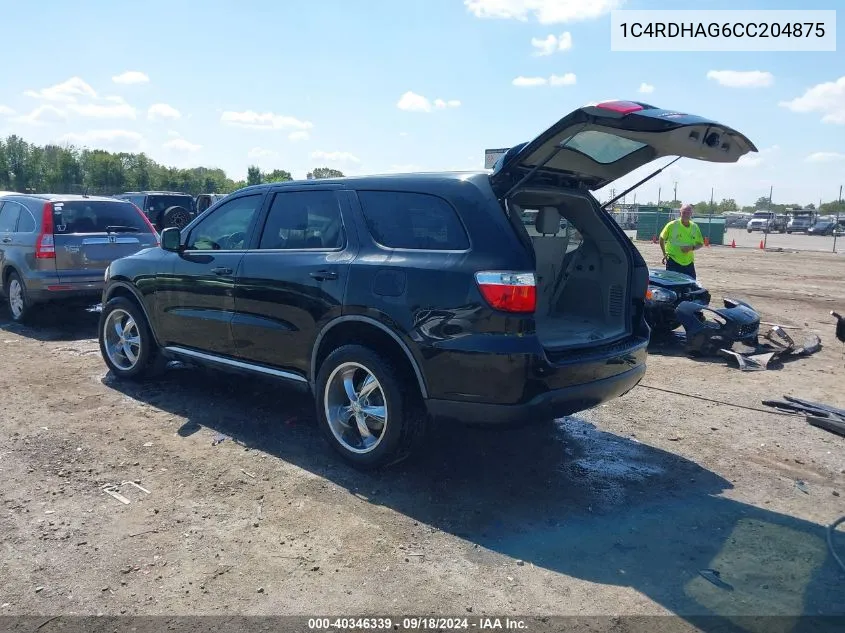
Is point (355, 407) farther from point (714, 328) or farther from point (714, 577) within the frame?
point (714, 328)

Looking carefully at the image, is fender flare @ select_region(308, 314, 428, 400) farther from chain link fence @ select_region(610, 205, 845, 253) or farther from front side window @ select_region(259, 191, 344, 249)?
chain link fence @ select_region(610, 205, 845, 253)

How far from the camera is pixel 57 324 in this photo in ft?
30.5

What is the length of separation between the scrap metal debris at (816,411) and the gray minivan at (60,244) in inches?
300

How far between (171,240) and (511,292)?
3263 millimetres

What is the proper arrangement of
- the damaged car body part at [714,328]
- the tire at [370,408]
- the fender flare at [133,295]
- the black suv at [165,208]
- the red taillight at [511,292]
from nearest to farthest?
1. the red taillight at [511,292]
2. the tire at [370,408]
3. the fender flare at [133,295]
4. the damaged car body part at [714,328]
5. the black suv at [165,208]

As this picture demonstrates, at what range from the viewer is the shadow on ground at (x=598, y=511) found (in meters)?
3.09

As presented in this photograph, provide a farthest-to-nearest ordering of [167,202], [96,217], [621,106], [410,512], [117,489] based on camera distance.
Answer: [167,202] → [96,217] → [117,489] → [410,512] → [621,106]

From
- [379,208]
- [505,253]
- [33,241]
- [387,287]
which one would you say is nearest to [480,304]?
[505,253]

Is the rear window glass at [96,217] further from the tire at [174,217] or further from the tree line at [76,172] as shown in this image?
the tree line at [76,172]

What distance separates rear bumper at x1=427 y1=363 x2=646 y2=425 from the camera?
12.1ft

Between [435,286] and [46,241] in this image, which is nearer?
[435,286]

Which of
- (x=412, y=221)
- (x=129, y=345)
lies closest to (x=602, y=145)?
(x=412, y=221)

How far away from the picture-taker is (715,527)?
3.67m

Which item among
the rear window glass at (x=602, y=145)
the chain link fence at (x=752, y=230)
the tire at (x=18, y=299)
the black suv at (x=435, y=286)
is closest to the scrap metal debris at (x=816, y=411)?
the black suv at (x=435, y=286)
